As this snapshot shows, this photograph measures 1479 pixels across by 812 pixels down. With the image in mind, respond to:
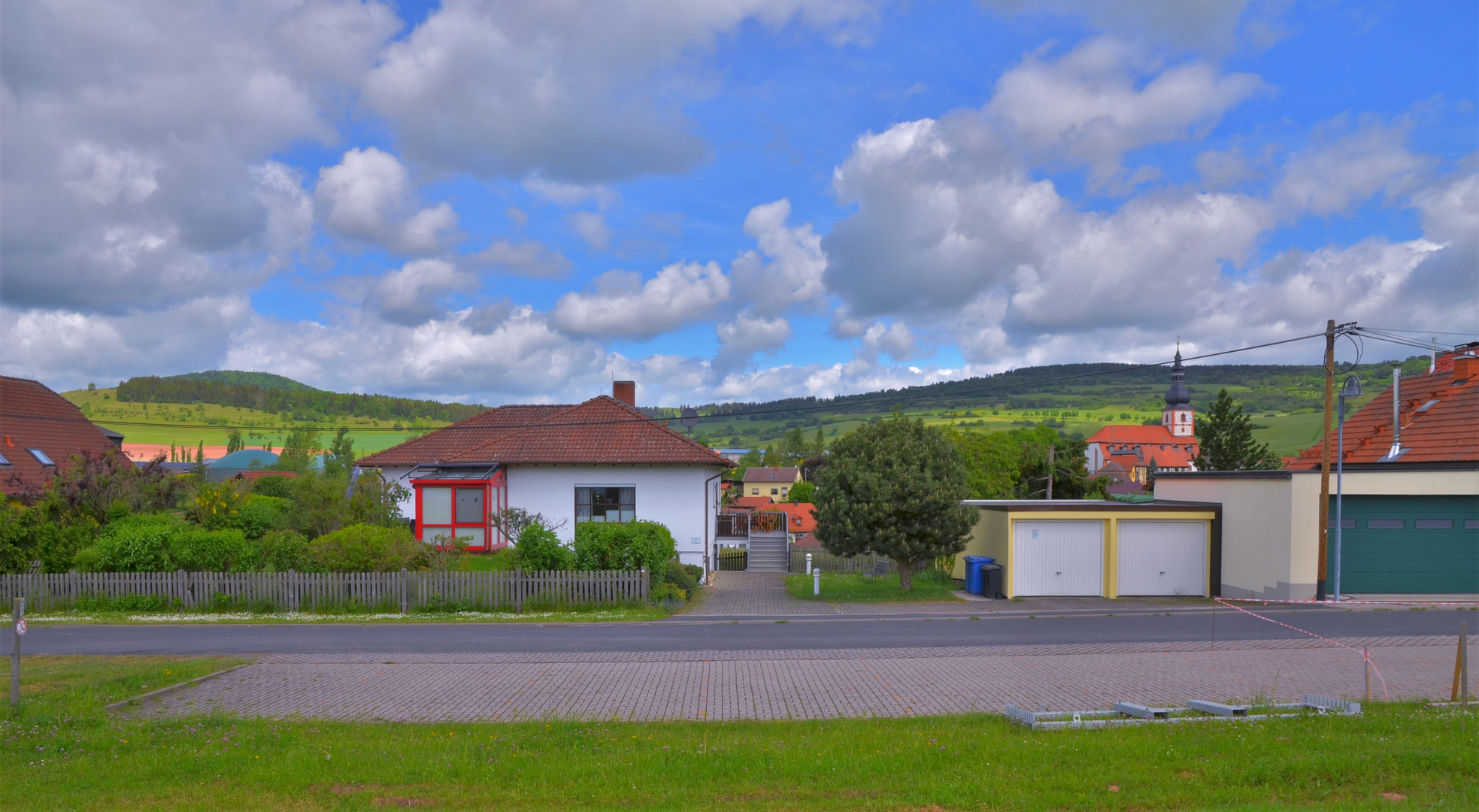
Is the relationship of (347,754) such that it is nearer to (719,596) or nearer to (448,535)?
(719,596)

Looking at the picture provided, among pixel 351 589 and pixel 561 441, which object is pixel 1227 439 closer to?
pixel 561 441

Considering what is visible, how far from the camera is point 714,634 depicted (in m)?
17.0

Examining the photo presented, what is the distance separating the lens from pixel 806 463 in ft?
451

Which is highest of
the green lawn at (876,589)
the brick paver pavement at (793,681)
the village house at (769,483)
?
the brick paver pavement at (793,681)

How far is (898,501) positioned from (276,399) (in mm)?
A: 150072

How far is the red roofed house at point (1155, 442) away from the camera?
466 ft

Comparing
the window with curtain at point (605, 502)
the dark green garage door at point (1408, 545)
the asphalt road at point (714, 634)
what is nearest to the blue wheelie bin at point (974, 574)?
the asphalt road at point (714, 634)

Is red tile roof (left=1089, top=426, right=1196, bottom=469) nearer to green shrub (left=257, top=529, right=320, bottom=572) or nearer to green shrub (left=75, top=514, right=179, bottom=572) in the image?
green shrub (left=257, top=529, right=320, bottom=572)

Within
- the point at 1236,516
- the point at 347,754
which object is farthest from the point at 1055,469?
the point at 347,754

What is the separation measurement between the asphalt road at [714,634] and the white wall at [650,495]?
10.4 meters


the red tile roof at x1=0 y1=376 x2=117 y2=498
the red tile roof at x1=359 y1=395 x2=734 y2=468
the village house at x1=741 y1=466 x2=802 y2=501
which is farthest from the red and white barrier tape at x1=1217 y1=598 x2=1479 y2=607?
the village house at x1=741 y1=466 x2=802 y2=501

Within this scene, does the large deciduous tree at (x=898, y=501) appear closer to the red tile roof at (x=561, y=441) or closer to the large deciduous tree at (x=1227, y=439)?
the red tile roof at (x=561, y=441)

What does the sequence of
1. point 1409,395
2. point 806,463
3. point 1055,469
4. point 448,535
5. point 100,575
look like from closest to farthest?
point 100,575 < point 1409,395 < point 448,535 < point 1055,469 < point 806,463

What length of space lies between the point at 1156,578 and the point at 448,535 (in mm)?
22113
